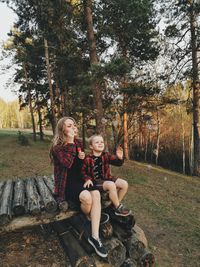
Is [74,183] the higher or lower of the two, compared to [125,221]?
higher

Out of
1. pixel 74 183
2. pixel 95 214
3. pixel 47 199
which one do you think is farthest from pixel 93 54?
pixel 95 214

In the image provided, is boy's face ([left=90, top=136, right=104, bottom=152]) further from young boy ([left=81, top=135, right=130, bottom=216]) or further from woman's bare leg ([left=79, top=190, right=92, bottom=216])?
woman's bare leg ([left=79, top=190, right=92, bottom=216])

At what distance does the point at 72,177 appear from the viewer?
4.74 metres

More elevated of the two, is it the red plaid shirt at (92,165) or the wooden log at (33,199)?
the red plaid shirt at (92,165)

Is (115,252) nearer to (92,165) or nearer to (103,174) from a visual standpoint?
(103,174)

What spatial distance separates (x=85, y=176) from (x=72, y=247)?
1228 millimetres

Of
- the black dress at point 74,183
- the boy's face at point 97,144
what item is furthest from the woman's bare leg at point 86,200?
the boy's face at point 97,144

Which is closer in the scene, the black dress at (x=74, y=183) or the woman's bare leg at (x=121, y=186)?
the black dress at (x=74, y=183)

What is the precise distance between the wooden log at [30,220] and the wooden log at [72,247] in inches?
20.6

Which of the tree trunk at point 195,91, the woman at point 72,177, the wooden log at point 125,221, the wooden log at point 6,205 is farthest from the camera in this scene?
the tree trunk at point 195,91

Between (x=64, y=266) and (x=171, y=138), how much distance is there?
2423 cm

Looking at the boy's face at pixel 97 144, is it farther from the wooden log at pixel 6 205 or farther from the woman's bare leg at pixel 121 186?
the wooden log at pixel 6 205

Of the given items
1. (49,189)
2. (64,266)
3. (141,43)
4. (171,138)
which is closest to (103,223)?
(64,266)

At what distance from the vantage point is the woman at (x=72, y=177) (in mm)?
4246
